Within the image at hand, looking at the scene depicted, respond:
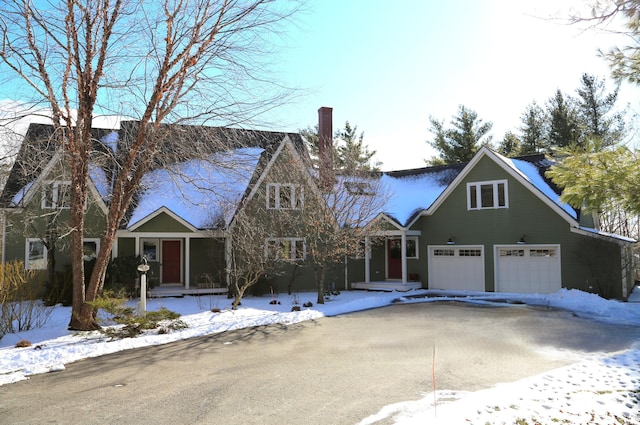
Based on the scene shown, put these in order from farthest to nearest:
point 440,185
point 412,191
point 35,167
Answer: point 412,191
point 440,185
point 35,167

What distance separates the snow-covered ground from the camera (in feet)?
19.1

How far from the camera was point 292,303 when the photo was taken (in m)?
17.5

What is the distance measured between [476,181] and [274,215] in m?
9.03

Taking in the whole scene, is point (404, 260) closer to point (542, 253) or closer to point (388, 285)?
point (388, 285)

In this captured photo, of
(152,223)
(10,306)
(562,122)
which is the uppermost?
(562,122)

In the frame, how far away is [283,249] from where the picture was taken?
1847 centimetres

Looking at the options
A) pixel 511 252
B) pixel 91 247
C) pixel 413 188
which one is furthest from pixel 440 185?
pixel 91 247

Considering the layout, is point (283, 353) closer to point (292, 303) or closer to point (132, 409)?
point (132, 409)

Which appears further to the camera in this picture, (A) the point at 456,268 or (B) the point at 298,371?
(A) the point at 456,268

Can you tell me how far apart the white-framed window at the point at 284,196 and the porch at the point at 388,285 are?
5733 mm

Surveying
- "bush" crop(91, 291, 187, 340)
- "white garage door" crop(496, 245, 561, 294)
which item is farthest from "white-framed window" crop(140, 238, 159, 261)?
"white garage door" crop(496, 245, 561, 294)

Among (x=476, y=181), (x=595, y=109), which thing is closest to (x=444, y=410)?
(x=476, y=181)

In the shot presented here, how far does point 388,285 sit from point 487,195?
572cm

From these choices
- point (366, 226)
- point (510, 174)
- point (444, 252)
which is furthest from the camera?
point (444, 252)
